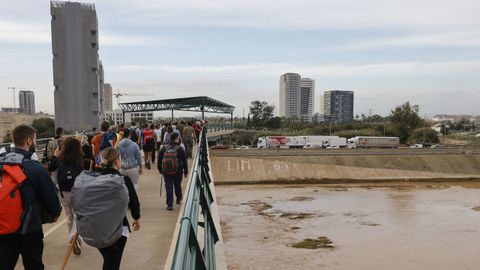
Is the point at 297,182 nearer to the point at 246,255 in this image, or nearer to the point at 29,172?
the point at 246,255

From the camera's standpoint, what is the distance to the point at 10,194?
339 cm

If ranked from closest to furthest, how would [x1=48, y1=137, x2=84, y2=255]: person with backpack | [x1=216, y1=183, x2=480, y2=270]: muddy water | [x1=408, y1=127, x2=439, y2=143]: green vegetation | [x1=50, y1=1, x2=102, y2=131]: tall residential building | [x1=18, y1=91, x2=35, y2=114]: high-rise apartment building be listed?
[x1=48, y1=137, x2=84, y2=255]: person with backpack → [x1=216, y1=183, x2=480, y2=270]: muddy water → [x1=50, y1=1, x2=102, y2=131]: tall residential building → [x1=408, y1=127, x2=439, y2=143]: green vegetation → [x1=18, y1=91, x2=35, y2=114]: high-rise apartment building

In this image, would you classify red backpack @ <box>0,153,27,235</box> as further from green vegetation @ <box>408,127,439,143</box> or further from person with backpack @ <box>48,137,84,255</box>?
green vegetation @ <box>408,127,439,143</box>

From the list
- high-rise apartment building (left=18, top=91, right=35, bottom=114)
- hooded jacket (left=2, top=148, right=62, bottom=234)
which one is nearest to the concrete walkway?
hooded jacket (left=2, top=148, right=62, bottom=234)

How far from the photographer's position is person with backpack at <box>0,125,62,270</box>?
3408 millimetres

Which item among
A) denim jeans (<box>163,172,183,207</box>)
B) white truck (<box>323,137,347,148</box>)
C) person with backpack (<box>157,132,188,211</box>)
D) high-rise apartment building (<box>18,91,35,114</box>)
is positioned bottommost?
white truck (<box>323,137,347,148</box>)

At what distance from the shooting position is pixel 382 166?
157 feet

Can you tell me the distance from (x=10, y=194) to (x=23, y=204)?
0.15m

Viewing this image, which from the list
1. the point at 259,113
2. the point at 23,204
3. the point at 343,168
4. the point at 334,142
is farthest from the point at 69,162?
the point at 259,113

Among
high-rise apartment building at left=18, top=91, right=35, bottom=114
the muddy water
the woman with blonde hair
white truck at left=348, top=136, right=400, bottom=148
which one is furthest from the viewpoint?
high-rise apartment building at left=18, top=91, right=35, bottom=114

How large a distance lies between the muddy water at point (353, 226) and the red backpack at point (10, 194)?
43.8 ft

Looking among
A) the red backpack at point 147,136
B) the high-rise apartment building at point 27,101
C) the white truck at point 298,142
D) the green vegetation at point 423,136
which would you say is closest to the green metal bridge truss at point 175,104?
the white truck at point 298,142

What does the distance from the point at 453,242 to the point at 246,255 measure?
10091mm

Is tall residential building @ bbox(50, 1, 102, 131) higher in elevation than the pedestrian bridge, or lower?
higher
